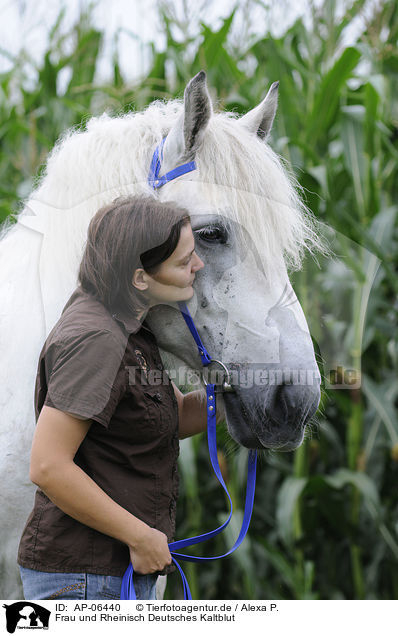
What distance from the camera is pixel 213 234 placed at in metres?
0.96

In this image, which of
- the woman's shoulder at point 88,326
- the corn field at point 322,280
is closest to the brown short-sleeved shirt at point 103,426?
the woman's shoulder at point 88,326

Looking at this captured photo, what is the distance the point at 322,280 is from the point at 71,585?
1.66 m

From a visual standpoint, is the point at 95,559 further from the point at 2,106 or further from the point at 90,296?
the point at 2,106

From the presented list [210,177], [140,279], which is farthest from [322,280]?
[140,279]

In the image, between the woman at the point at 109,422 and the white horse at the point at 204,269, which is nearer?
the woman at the point at 109,422

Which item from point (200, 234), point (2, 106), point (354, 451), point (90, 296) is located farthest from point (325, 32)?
point (90, 296)

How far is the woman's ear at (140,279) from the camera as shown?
35.1 inches

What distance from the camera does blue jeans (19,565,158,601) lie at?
87 cm

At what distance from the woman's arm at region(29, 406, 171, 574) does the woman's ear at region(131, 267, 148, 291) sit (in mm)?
211

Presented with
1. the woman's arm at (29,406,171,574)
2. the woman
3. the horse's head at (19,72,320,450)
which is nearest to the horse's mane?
the horse's head at (19,72,320,450)

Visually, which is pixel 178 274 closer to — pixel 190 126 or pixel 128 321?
pixel 128 321

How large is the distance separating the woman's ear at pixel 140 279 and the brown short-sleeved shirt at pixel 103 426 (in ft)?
0.17

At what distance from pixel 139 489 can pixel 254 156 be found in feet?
1.84
